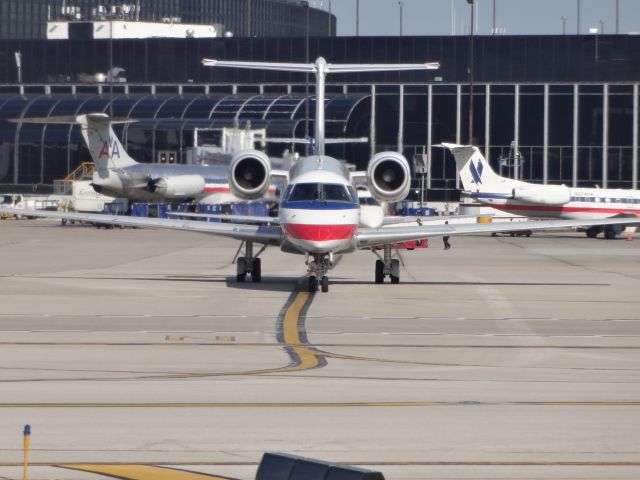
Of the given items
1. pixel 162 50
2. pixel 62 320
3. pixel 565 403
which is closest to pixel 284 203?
pixel 62 320

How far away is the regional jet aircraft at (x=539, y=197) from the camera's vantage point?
226 ft

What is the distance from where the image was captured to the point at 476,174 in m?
69.8

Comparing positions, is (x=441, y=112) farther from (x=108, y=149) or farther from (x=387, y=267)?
(x=387, y=267)

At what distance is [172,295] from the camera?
29.0 m

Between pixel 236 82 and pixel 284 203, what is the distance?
73314mm

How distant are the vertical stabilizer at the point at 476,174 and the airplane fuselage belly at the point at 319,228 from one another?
4096cm

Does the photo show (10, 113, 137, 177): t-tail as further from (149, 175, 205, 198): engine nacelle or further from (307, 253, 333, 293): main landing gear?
(307, 253, 333, 293): main landing gear

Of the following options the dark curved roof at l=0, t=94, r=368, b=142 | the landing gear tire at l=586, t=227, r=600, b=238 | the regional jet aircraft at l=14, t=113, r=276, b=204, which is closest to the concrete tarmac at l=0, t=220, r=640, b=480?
the landing gear tire at l=586, t=227, r=600, b=238

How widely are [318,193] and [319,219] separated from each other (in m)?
0.80

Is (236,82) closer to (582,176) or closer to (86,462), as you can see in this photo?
(582,176)

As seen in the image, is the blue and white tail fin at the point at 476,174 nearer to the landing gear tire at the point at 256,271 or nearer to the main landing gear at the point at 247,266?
the landing gear tire at the point at 256,271

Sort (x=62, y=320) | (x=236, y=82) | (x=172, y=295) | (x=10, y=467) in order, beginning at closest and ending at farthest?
(x=10, y=467), (x=62, y=320), (x=172, y=295), (x=236, y=82)

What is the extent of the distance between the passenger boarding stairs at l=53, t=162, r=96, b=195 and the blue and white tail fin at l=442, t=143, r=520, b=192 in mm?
31436

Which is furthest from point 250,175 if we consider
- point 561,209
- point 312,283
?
point 561,209
